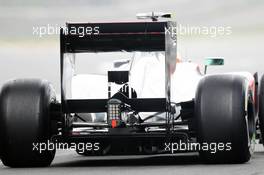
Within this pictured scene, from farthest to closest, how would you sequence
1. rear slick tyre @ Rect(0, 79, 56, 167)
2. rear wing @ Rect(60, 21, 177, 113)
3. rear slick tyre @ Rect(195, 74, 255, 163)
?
rear wing @ Rect(60, 21, 177, 113) < rear slick tyre @ Rect(0, 79, 56, 167) < rear slick tyre @ Rect(195, 74, 255, 163)

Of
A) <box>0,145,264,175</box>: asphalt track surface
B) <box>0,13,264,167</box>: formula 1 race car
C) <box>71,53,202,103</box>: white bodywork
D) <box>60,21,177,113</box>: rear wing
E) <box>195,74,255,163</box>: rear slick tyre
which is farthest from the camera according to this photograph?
<box>71,53,202,103</box>: white bodywork

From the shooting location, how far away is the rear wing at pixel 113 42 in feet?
45.1

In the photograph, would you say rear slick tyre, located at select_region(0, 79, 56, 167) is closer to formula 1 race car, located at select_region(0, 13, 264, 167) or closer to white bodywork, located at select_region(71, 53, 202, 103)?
formula 1 race car, located at select_region(0, 13, 264, 167)

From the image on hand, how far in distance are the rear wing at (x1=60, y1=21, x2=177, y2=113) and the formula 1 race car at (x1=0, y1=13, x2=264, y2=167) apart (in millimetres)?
14

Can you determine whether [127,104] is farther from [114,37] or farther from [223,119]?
[223,119]

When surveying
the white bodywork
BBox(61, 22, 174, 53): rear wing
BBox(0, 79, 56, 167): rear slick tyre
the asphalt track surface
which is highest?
BBox(61, 22, 174, 53): rear wing

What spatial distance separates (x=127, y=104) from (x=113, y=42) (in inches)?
40.7

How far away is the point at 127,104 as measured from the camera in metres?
13.7

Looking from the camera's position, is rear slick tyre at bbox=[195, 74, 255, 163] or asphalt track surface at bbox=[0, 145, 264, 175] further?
rear slick tyre at bbox=[195, 74, 255, 163]

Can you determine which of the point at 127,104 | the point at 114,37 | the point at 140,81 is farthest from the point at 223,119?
the point at 114,37

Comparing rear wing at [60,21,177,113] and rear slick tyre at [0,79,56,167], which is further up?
rear wing at [60,21,177,113]

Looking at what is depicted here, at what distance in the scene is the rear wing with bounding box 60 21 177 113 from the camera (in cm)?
1374

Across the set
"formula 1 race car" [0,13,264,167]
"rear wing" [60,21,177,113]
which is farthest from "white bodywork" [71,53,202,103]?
"rear wing" [60,21,177,113]

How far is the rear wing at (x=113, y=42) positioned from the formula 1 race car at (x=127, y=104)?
1 cm
